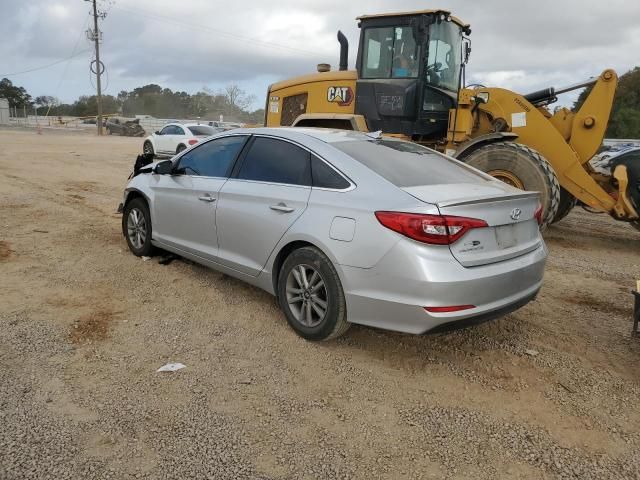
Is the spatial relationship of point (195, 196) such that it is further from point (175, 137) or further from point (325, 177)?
point (175, 137)

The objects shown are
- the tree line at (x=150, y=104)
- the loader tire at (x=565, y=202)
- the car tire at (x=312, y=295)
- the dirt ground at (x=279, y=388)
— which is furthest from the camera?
the tree line at (x=150, y=104)

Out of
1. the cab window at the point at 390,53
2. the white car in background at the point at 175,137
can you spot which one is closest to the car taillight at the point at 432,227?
the cab window at the point at 390,53

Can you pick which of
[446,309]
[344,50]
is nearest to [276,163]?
[446,309]

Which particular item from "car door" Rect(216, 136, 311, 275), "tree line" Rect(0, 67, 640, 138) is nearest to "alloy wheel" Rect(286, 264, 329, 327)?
"car door" Rect(216, 136, 311, 275)

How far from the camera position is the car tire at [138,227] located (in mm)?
5816

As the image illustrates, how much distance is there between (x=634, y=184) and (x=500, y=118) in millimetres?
2086

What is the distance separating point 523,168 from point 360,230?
4.55 m

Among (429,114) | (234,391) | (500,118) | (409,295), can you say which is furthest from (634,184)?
(234,391)

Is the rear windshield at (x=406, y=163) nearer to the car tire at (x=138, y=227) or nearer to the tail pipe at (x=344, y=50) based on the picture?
the car tire at (x=138, y=227)

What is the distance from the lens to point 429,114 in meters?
8.34

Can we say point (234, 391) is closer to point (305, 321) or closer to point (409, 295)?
point (305, 321)

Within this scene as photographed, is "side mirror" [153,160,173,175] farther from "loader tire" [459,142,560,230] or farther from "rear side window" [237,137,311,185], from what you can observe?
"loader tire" [459,142,560,230]

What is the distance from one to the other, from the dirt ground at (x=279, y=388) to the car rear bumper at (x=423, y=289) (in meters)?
0.43

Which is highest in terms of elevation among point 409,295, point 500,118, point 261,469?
point 500,118
